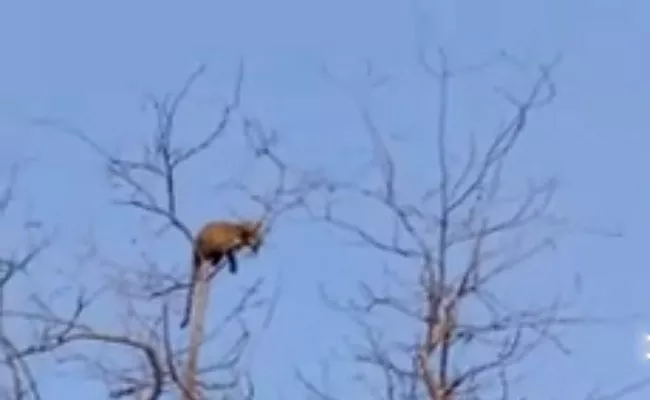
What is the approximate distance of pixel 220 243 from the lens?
8.79m

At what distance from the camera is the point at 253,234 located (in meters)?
8.90

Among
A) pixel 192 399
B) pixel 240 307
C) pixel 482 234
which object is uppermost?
pixel 482 234

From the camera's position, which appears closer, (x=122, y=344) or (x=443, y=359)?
(x=122, y=344)

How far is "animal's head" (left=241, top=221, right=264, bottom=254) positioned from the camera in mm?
8883

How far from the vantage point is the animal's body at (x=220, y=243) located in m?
8.75

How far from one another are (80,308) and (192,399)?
34.5 inches

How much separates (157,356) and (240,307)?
27.3 inches

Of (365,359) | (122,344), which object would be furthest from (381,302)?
(122,344)

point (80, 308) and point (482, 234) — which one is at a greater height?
point (482, 234)

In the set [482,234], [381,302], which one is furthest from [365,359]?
[482,234]

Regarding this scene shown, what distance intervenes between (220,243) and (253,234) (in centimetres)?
23

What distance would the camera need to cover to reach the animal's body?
875cm

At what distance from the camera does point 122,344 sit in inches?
318

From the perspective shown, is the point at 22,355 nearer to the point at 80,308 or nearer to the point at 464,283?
the point at 80,308
